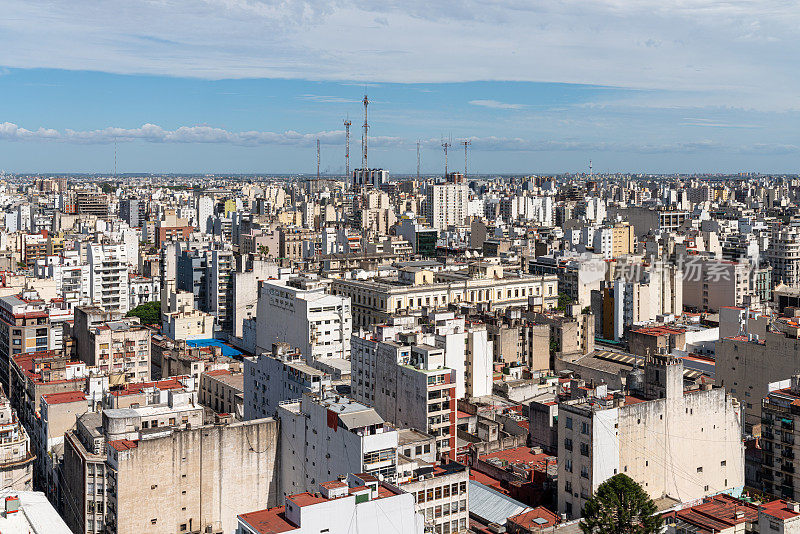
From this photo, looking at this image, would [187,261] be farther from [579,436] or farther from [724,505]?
[724,505]

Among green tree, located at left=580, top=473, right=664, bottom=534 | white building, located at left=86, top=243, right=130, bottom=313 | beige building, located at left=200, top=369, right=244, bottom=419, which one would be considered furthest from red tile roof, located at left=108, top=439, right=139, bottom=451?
white building, located at left=86, top=243, right=130, bottom=313

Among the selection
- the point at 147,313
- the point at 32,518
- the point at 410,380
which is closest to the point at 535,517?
the point at 410,380

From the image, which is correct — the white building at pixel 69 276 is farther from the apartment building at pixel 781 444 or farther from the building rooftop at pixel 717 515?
the building rooftop at pixel 717 515

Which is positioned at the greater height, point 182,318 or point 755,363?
point 755,363

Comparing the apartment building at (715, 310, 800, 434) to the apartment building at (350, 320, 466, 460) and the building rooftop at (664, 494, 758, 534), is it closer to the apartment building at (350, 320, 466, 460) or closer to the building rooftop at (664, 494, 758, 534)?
the apartment building at (350, 320, 466, 460)

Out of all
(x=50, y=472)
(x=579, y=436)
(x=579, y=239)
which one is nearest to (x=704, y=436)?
(x=579, y=436)

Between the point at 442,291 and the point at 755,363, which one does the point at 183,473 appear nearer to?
the point at 755,363
